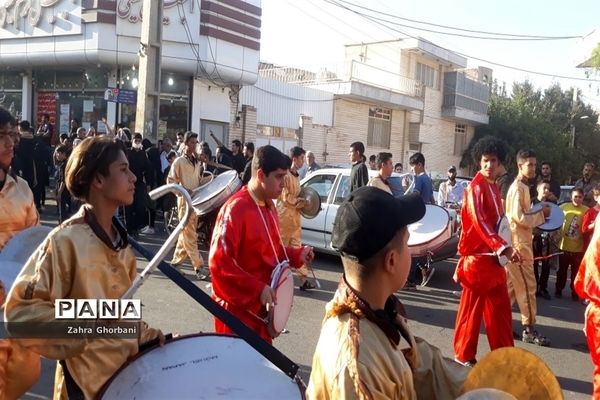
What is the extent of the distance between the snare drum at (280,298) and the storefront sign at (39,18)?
1709cm

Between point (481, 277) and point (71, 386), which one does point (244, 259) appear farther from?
point (481, 277)

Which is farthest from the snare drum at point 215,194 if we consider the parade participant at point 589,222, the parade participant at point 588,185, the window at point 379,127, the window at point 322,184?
the window at point 379,127

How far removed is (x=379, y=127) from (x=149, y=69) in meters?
16.6

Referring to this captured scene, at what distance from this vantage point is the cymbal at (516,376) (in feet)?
5.80

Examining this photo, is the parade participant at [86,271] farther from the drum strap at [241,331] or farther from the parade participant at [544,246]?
the parade participant at [544,246]

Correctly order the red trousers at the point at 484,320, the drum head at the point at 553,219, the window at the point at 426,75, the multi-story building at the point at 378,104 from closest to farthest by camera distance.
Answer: the red trousers at the point at 484,320, the drum head at the point at 553,219, the multi-story building at the point at 378,104, the window at the point at 426,75

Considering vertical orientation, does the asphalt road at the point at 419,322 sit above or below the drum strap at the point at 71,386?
below

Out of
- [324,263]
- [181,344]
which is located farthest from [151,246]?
[181,344]

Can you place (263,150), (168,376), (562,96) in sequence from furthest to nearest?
(562,96)
(263,150)
(168,376)

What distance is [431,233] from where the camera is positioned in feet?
24.7

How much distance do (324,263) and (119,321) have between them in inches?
293

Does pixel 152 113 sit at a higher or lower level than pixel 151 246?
higher

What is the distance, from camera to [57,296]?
2271 mm

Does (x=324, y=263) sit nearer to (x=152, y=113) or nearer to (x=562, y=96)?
(x=152, y=113)
